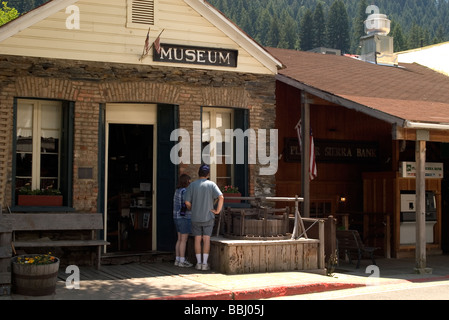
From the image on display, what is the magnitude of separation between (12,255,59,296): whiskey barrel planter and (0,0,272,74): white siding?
4.58 meters

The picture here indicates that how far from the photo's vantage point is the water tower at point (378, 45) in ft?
64.3

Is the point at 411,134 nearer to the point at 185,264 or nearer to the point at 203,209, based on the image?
the point at 203,209

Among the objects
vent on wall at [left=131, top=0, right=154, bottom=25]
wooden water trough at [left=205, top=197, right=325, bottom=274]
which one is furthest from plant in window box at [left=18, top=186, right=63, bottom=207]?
vent on wall at [left=131, top=0, right=154, bottom=25]

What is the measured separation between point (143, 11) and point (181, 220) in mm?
4321

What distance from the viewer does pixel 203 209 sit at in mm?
10930

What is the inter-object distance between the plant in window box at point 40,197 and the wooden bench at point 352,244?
5.83m

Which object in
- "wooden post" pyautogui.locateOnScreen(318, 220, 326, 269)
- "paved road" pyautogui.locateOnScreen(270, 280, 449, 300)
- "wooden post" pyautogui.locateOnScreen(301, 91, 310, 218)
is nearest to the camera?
"paved road" pyautogui.locateOnScreen(270, 280, 449, 300)

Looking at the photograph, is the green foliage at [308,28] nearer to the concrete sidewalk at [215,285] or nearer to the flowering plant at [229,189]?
the flowering plant at [229,189]

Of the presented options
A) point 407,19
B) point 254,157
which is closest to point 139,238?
point 254,157

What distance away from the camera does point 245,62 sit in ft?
43.3

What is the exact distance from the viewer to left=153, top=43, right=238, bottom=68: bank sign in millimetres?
12484

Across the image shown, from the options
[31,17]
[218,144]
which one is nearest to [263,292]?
[218,144]

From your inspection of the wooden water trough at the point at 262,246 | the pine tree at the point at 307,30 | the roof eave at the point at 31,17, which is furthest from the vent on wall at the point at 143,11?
the pine tree at the point at 307,30

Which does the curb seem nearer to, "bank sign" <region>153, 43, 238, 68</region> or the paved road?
the paved road
